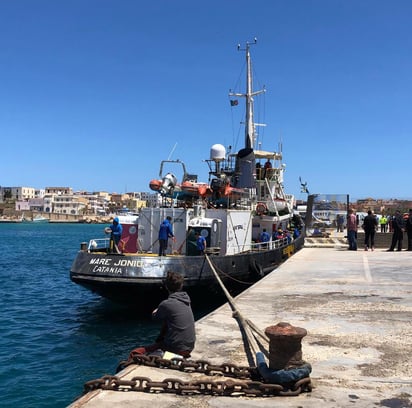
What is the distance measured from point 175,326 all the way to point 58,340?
26.2 feet

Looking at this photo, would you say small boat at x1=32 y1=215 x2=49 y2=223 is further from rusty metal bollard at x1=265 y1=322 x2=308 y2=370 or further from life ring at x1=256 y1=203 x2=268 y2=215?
rusty metal bollard at x1=265 y1=322 x2=308 y2=370

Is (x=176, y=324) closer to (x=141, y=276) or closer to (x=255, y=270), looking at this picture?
(x=141, y=276)

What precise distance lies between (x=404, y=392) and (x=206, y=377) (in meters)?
2.15

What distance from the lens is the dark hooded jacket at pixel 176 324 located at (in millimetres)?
6027

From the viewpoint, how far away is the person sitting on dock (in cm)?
603

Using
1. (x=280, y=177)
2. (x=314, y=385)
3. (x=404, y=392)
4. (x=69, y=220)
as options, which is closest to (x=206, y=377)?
(x=314, y=385)

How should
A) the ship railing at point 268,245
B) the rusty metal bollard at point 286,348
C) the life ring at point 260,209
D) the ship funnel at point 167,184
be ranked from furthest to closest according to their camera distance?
1. the life ring at point 260,209
2. the ship railing at point 268,245
3. the ship funnel at point 167,184
4. the rusty metal bollard at point 286,348

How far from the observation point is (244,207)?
20.5 meters

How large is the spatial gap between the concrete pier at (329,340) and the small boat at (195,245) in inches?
112

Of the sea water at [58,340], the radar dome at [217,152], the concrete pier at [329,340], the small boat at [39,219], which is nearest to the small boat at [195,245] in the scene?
the radar dome at [217,152]

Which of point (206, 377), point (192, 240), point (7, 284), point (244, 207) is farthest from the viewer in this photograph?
point (7, 284)

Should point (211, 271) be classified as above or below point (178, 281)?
below

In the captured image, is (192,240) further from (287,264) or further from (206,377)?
(206,377)

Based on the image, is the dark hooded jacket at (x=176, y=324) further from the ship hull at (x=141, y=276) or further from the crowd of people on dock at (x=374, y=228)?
the crowd of people on dock at (x=374, y=228)
